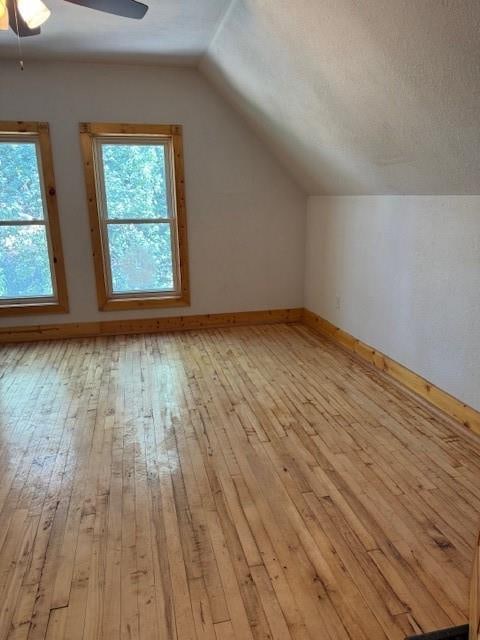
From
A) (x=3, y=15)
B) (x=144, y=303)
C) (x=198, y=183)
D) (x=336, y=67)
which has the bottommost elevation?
(x=144, y=303)

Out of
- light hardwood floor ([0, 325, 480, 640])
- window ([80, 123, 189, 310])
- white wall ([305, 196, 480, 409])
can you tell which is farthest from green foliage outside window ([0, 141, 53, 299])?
white wall ([305, 196, 480, 409])

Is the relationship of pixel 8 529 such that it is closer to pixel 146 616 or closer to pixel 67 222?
pixel 146 616

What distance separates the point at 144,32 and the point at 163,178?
1.37 meters

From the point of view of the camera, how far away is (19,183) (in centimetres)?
403

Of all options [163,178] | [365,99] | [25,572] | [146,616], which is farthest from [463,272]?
[163,178]

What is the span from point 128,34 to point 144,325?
2.58m

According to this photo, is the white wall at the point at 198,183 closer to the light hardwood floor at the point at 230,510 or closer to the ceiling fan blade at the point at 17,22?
the light hardwood floor at the point at 230,510

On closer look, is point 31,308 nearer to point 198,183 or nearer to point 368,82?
point 198,183

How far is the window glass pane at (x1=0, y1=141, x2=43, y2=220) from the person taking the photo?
397cm

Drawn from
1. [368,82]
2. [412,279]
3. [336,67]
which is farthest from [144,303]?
[368,82]

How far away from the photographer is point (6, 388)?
3.22 m

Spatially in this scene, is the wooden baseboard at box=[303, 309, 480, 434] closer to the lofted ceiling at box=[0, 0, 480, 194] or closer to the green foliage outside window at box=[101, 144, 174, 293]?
the lofted ceiling at box=[0, 0, 480, 194]

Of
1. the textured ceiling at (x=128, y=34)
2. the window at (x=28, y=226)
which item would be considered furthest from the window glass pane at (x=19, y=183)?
the textured ceiling at (x=128, y=34)

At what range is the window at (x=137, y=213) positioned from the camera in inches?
163
